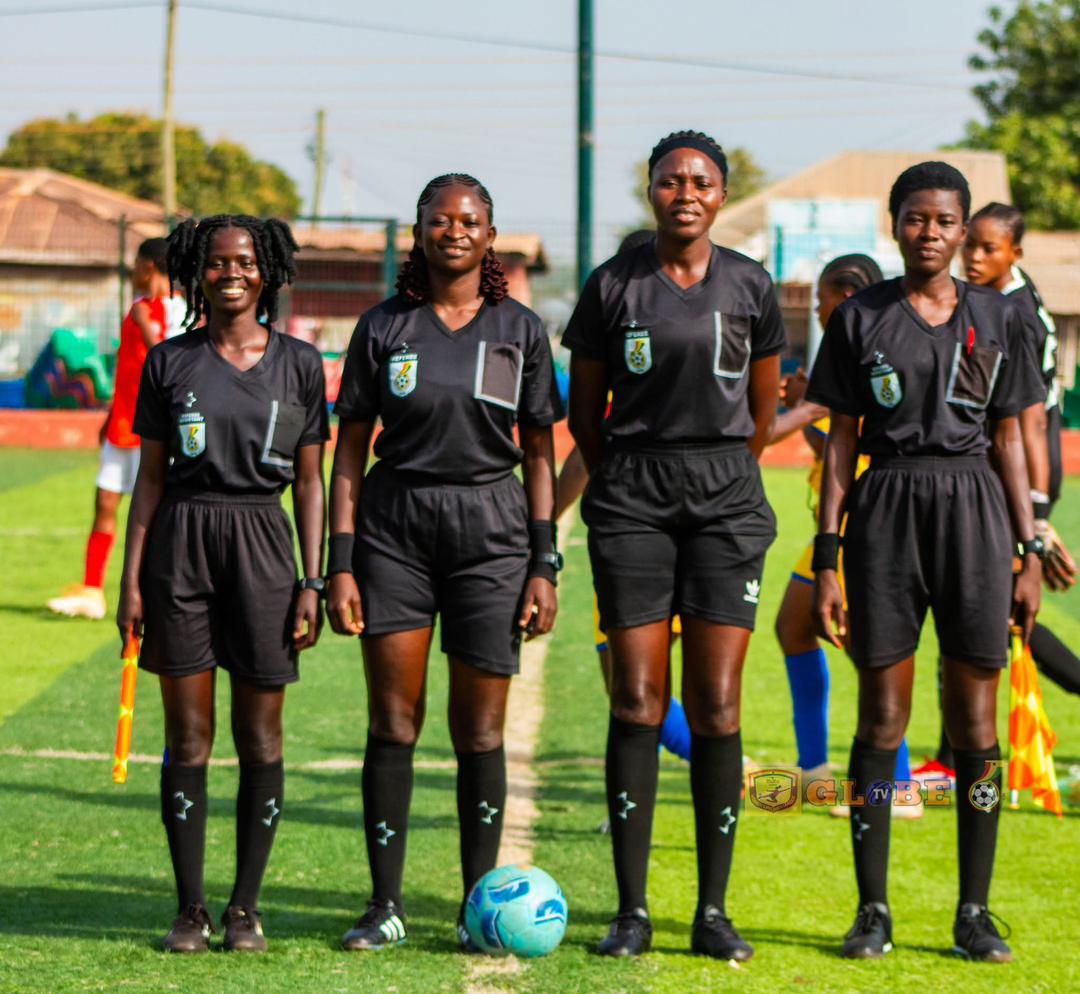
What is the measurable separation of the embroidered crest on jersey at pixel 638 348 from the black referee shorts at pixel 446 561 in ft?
1.63

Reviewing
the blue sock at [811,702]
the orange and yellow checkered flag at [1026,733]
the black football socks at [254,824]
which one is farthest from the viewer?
the blue sock at [811,702]

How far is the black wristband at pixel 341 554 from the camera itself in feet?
16.3

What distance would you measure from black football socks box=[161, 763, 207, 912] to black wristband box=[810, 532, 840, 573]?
1.86 meters

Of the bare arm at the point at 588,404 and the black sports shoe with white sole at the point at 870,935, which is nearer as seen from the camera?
the black sports shoe with white sole at the point at 870,935

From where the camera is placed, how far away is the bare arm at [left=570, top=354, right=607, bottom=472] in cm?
509

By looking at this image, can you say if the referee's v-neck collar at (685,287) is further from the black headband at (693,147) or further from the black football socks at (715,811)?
the black football socks at (715,811)

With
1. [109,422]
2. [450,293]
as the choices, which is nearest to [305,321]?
[109,422]

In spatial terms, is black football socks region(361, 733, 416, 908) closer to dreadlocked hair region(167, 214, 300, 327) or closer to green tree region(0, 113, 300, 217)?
dreadlocked hair region(167, 214, 300, 327)

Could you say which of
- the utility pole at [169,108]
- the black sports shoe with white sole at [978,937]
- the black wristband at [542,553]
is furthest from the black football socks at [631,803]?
the utility pole at [169,108]

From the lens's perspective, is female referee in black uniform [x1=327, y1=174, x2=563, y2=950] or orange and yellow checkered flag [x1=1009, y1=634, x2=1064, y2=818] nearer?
female referee in black uniform [x1=327, y1=174, x2=563, y2=950]

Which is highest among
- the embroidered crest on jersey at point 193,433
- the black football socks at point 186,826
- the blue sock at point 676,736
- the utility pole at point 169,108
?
the utility pole at point 169,108

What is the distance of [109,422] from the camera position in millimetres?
10320

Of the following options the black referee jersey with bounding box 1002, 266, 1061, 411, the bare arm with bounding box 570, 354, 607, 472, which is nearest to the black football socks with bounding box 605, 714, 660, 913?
the bare arm with bounding box 570, 354, 607, 472

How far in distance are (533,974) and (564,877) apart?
1075 mm
